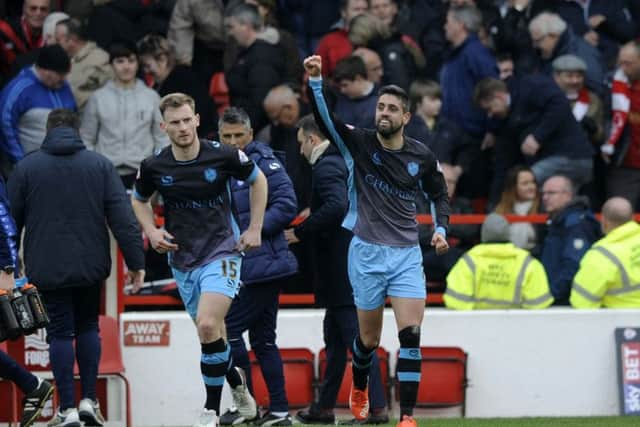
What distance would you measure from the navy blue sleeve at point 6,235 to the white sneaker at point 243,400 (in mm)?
1750

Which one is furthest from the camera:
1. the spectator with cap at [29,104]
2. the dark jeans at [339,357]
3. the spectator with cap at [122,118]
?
the spectator with cap at [122,118]

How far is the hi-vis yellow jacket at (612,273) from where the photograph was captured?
12445 mm

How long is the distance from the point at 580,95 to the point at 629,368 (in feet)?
11.0

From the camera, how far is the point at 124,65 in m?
13.6

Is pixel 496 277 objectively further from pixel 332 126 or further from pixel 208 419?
pixel 208 419

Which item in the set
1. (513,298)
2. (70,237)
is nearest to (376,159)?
(70,237)

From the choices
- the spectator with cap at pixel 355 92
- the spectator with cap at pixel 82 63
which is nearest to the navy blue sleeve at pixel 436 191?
the spectator with cap at pixel 355 92

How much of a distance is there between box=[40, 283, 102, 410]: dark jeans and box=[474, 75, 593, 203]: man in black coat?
5225mm

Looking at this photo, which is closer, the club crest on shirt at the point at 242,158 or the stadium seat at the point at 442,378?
the club crest on shirt at the point at 242,158

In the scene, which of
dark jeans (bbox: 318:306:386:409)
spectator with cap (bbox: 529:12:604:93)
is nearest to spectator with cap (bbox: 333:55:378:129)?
spectator with cap (bbox: 529:12:604:93)

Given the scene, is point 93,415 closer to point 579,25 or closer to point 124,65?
point 124,65

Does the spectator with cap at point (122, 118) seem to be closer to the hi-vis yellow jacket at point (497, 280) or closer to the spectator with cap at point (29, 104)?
the spectator with cap at point (29, 104)

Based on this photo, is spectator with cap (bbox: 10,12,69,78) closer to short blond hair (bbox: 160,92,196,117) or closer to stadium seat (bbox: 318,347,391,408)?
stadium seat (bbox: 318,347,391,408)

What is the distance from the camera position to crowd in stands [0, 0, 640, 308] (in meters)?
13.4
